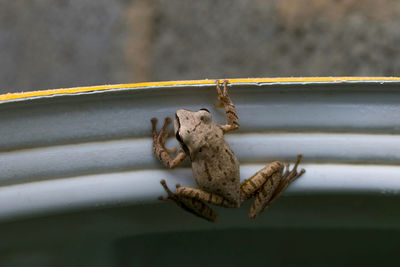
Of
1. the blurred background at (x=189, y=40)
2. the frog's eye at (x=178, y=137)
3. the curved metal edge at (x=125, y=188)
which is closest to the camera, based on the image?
the curved metal edge at (x=125, y=188)

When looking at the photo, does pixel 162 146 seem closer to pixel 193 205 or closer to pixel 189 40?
pixel 193 205

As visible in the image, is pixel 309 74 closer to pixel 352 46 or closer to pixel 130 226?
pixel 352 46

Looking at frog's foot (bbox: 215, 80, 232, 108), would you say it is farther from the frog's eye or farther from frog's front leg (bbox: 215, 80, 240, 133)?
the frog's eye

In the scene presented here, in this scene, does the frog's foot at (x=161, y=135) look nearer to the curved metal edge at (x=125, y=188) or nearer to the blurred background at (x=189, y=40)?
the curved metal edge at (x=125, y=188)

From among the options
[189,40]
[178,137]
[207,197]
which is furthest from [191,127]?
[189,40]

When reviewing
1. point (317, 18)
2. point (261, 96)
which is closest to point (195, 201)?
point (261, 96)

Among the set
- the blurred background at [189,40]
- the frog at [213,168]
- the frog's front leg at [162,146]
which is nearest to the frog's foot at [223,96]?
the frog at [213,168]

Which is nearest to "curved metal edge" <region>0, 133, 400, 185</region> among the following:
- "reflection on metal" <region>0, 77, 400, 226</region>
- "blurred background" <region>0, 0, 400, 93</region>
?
"reflection on metal" <region>0, 77, 400, 226</region>
